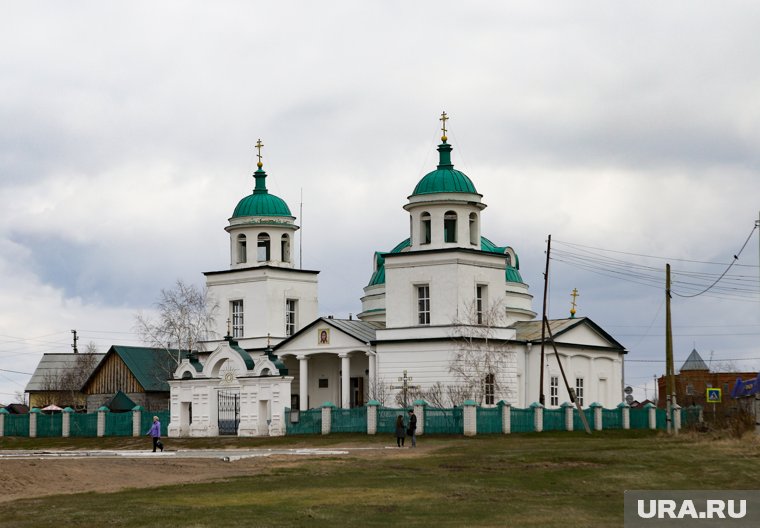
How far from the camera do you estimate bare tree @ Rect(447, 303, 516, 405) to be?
53.8 meters

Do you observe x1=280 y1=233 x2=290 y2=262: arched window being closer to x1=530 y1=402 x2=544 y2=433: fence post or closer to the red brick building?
x1=530 y1=402 x2=544 y2=433: fence post

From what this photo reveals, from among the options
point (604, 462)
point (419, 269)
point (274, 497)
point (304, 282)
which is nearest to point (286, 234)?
point (304, 282)

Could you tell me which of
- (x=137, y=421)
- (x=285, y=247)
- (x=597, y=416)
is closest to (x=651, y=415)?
(x=597, y=416)

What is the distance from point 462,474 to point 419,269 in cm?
2672

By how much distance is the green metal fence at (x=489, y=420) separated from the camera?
48406 mm

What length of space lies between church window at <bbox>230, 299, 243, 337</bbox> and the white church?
6 centimetres

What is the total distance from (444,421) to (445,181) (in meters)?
12.4

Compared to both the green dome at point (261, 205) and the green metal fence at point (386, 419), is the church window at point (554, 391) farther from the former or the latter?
the green dome at point (261, 205)

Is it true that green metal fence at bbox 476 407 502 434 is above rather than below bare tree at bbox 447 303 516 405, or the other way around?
below

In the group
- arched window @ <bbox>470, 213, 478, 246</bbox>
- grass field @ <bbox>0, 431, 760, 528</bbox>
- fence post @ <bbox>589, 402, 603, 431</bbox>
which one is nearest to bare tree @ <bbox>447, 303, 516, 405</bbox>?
arched window @ <bbox>470, 213, 478, 246</bbox>

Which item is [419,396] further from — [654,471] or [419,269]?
[654,471]

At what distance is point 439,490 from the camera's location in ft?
86.5

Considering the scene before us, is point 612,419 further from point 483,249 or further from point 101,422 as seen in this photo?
point 101,422

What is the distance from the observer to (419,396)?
54.6 metres
